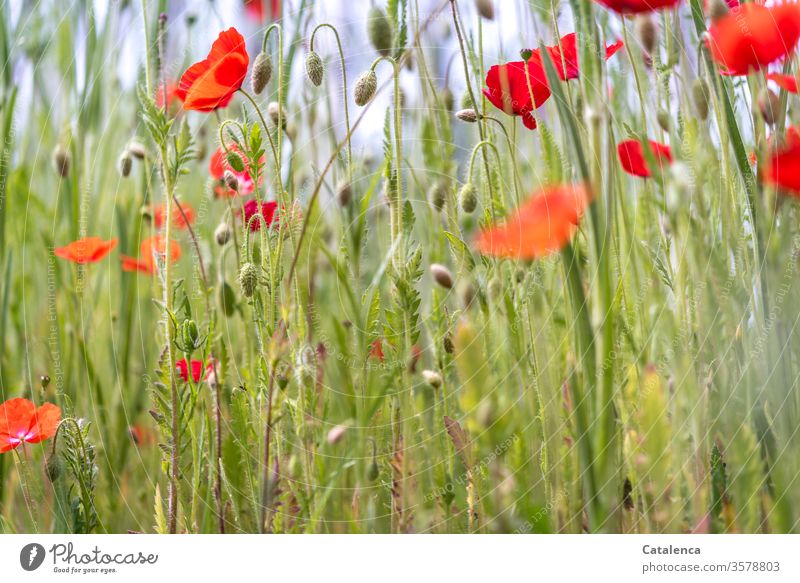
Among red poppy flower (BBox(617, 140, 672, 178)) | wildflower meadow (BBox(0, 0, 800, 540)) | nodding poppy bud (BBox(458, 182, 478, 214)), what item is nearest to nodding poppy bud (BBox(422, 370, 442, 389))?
wildflower meadow (BBox(0, 0, 800, 540))

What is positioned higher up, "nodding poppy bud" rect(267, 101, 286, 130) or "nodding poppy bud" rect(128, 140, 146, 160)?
"nodding poppy bud" rect(267, 101, 286, 130)

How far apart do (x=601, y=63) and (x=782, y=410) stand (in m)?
0.34

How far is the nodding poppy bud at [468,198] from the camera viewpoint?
633 mm

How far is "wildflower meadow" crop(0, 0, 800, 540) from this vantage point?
23.9 inches

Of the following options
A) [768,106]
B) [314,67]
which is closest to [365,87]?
[314,67]

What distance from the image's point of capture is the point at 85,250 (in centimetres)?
71

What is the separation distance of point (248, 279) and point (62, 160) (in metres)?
0.30

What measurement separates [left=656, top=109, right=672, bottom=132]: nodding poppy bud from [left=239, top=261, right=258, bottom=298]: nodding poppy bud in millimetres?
386

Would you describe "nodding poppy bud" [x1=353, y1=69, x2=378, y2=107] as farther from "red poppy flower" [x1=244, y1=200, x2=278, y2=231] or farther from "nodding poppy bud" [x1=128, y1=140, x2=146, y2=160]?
"nodding poppy bud" [x1=128, y1=140, x2=146, y2=160]

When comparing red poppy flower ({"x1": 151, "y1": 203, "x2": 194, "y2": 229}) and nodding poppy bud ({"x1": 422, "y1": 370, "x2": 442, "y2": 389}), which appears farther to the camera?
red poppy flower ({"x1": 151, "y1": 203, "x2": 194, "y2": 229})

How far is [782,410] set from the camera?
2.03 ft

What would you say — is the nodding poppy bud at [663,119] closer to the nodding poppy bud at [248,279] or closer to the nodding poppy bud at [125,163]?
the nodding poppy bud at [248,279]

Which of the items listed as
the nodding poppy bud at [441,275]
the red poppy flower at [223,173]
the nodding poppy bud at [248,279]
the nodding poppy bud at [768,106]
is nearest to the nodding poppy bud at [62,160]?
the red poppy flower at [223,173]
